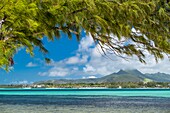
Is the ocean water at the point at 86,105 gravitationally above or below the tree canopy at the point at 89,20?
below

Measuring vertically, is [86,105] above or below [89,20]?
below

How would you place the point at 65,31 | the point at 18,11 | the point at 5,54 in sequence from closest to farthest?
the point at 18,11 → the point at 5,54 → the point at 65,31

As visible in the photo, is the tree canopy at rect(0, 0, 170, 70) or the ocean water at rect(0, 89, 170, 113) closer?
the tree canopy at rect(0, 0, 170, 70)

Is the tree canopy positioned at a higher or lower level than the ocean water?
higher

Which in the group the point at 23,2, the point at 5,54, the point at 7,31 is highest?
the point at 23,2

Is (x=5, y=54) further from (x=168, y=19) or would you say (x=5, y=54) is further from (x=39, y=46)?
(x=168, y=19)

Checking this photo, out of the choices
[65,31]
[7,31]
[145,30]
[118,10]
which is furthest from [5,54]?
[145,30]

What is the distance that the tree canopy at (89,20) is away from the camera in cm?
375

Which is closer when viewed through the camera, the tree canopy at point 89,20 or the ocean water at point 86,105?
the tree canopy at point 89,20

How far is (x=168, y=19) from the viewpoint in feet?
14.0

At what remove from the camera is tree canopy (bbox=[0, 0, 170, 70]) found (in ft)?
12.3

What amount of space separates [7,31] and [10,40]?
0.17 metres

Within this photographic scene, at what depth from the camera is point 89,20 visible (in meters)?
4.23

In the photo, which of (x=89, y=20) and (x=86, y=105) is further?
(x=86, y=105)
